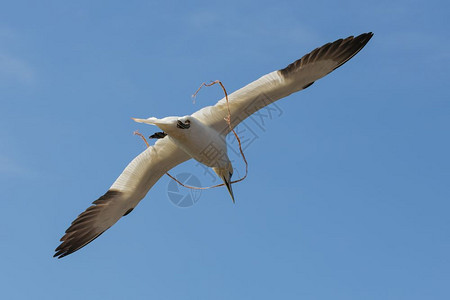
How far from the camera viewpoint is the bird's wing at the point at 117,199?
A: 1411 cm

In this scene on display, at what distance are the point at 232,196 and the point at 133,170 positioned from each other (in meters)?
2.13

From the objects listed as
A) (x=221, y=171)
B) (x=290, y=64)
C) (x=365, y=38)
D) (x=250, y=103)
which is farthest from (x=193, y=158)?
(x=365, y=38)

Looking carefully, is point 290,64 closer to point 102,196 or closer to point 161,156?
point 161,156

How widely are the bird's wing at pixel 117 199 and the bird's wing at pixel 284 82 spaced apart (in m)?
1.33

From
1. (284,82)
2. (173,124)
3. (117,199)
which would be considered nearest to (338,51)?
(284,82)

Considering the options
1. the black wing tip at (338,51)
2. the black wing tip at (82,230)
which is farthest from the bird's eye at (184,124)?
the black wing tip at (82,230)

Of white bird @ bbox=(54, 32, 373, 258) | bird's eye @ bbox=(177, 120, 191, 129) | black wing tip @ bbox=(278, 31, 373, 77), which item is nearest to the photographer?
bird's eye @ bbox=(177, 120, 191, 129)

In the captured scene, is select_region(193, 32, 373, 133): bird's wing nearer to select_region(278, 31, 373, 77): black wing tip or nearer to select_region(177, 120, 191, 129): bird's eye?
select_region(278, 31, 373, 77): black wing tip

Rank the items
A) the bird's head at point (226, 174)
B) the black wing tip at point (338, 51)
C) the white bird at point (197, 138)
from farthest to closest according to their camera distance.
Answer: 1. the bird's head at point (226, 174)
2. the black wing tip at point (338, 51)
3. the white bird at point (197, 138)

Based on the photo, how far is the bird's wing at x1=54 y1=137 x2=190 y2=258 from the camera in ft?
46.3

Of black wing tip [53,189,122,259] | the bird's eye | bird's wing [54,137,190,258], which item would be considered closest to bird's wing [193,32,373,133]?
the bird's eye

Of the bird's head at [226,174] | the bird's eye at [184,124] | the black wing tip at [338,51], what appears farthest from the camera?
the bird's head at [226,174]

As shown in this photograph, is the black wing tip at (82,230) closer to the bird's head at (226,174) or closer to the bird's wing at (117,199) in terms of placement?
the bird's wing at (117,199)

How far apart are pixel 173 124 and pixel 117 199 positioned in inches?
112
